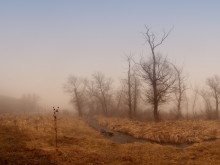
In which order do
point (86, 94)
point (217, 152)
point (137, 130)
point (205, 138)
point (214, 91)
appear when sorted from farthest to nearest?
point (86, 94), point (214, 91), point (137, 130), point (205, 138), point (217, 152)

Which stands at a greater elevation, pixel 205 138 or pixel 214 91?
pixel 214 91

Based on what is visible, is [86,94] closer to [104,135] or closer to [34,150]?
[104,135]

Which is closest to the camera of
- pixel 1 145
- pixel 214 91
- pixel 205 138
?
pixel 1 145

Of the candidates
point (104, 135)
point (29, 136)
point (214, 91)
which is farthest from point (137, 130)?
point (214, 91)

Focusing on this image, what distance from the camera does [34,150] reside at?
18.7 meters

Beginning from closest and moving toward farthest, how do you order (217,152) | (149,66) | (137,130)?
1. (217,152)
2. (137,130)
3. (149,66)

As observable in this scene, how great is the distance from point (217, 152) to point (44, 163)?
34.3ft

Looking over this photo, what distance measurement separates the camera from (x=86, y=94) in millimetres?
89938

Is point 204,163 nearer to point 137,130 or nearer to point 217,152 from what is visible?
point 217,152

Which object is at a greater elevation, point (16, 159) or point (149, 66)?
point (149, 66)

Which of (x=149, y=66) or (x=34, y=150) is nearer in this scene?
(x=34, y=150)

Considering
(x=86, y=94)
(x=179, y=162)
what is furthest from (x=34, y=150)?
(x=86, y=94)

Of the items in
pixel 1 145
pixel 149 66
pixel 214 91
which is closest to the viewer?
pixel 1 145

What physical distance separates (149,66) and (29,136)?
20184mm
